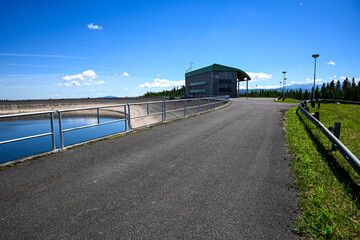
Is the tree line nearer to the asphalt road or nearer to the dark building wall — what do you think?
the dark building wall

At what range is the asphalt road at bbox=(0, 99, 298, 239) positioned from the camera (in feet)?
9.92

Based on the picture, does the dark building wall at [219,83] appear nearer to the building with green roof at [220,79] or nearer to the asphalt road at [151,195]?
the building with green roof at [220,79]

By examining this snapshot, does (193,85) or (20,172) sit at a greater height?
(193,85)

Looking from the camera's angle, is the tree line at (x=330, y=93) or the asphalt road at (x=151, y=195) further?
the tree line at (x=330, y=93)

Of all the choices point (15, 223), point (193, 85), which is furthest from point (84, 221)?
point (193, 85)

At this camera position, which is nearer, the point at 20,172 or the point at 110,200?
the point at 110,200

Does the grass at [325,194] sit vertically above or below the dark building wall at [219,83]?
below

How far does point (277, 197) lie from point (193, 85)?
101 m

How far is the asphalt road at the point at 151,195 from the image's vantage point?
3.02 meters

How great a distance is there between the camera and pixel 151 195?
13.2 feet

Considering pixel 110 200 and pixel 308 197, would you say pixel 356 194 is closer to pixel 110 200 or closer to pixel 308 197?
pixel 308 197

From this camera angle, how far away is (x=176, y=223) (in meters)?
→ 3.15

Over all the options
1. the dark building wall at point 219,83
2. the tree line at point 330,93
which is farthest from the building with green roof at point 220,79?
the tree line at point 330,93

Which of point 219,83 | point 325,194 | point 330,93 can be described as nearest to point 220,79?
point 219,83
